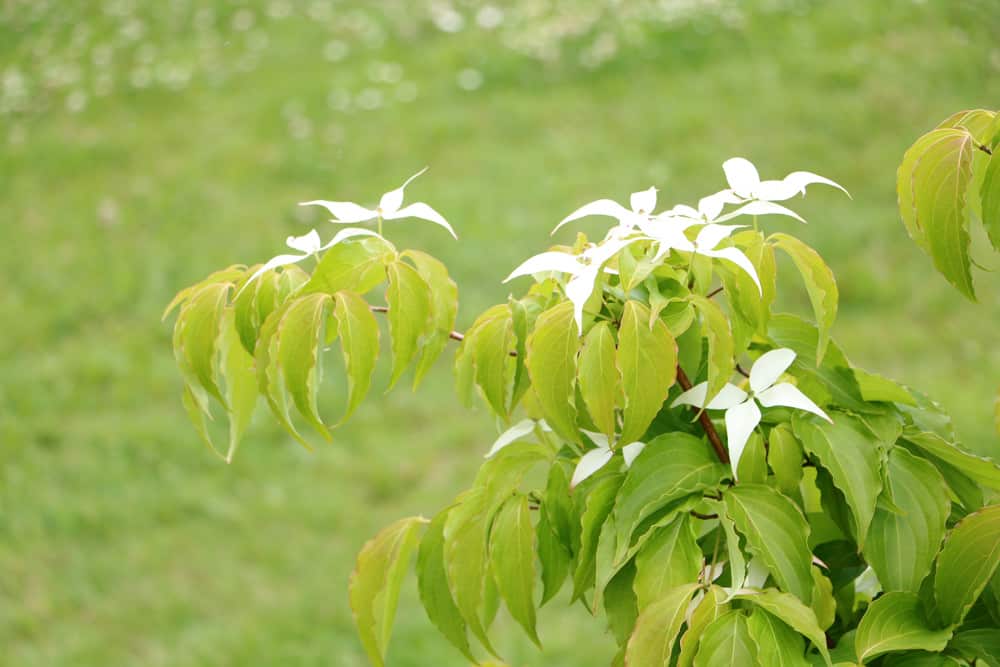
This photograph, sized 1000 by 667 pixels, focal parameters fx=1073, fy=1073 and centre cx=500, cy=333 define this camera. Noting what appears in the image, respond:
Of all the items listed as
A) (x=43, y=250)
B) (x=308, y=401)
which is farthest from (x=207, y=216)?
(x=308, y=401)

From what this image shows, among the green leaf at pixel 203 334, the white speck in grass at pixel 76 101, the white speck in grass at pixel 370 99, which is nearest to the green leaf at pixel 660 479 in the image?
the green leaf at pixel 203 334

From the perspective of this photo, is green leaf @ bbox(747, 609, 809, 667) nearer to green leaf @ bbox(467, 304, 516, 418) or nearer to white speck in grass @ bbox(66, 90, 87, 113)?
green leaf @ bbox(467, 304, 516, 418)

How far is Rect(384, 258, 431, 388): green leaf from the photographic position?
34.9 inches

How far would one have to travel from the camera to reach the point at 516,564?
0.89 metres

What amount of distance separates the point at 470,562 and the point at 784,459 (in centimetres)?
28

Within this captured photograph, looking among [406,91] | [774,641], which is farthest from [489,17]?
[774,641]

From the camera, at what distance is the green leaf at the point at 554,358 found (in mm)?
804

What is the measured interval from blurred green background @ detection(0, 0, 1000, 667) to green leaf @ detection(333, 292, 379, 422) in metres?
2.01

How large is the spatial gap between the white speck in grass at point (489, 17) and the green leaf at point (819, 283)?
5.46 metres

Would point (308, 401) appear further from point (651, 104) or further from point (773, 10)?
point (773, 10)

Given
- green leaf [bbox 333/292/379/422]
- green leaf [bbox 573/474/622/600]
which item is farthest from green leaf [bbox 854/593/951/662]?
green leaf [bbox 333/292/379/422]

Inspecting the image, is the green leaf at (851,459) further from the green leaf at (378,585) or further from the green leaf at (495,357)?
the green leaf at (378,585)

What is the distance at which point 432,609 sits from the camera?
99 centimetres

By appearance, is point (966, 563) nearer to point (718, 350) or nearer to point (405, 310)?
point (718, 350)
